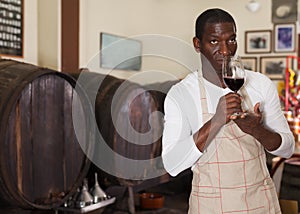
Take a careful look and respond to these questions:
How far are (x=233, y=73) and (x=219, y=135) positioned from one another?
8.6 inches

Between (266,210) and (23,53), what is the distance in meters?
2.68

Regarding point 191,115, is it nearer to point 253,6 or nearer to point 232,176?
point 232,176

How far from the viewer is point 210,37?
1.33 meters

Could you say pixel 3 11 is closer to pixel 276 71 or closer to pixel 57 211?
pixel 57 211

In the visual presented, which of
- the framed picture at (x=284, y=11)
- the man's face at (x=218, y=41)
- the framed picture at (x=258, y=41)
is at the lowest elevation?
the man's face at (x=218, y=41)

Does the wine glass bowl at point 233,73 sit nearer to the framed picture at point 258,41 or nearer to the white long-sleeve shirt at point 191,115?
the white long-sleeve shirt at point 191,115

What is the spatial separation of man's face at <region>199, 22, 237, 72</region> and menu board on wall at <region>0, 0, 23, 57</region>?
2379mm

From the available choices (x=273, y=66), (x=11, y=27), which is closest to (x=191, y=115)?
(x=11, y=27)

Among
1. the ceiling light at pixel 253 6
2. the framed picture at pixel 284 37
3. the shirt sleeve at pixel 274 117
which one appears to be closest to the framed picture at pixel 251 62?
the framed picture at pixel 284 37

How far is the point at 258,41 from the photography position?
7.68 meters

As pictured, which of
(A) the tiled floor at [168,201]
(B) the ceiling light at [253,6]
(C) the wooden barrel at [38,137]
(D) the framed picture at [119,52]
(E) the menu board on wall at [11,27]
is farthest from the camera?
(B) the ceiling light at [253,6]

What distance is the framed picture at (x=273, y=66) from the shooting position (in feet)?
24.7

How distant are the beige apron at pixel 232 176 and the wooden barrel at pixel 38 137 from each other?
2.76 feet

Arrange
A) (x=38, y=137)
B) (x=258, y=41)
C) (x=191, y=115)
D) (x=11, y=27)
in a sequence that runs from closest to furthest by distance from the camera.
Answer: (x=191, y=115), (x=38, y=137), (x=11, y=27), (x=258, y=41)
